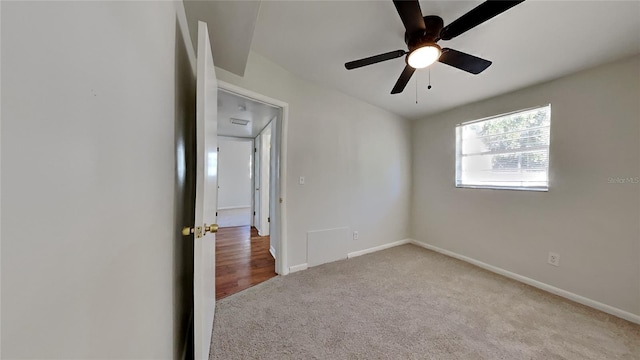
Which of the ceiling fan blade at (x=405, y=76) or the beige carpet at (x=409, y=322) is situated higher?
the ceiling fan blade at (x=405, y=76)

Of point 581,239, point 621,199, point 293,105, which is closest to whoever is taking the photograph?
point 621,199

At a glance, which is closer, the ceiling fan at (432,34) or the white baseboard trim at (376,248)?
the ceiling fan at (432,34)

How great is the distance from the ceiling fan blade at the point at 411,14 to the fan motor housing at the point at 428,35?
0.07 metres

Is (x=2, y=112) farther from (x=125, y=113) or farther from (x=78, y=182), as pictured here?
(x=125, y=113)

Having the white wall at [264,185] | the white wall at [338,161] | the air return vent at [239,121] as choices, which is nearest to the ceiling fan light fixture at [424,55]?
the white wall at [338,161]

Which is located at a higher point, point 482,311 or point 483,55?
point 483,55

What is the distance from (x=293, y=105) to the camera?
255 centimetres

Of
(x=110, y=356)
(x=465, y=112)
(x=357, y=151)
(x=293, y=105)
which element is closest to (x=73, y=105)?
(x=110, y=356)

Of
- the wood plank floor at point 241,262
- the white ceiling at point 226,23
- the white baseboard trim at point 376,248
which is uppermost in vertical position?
the white ceiling at point 226,23

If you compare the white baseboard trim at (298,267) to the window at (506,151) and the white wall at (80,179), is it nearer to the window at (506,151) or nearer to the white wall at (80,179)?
the white wall at (80,179)

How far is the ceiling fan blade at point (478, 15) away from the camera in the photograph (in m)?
1.05

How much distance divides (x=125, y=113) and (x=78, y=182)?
269mm

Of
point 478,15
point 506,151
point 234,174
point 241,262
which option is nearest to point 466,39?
point 478,15

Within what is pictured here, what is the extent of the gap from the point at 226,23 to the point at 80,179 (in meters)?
1.53
